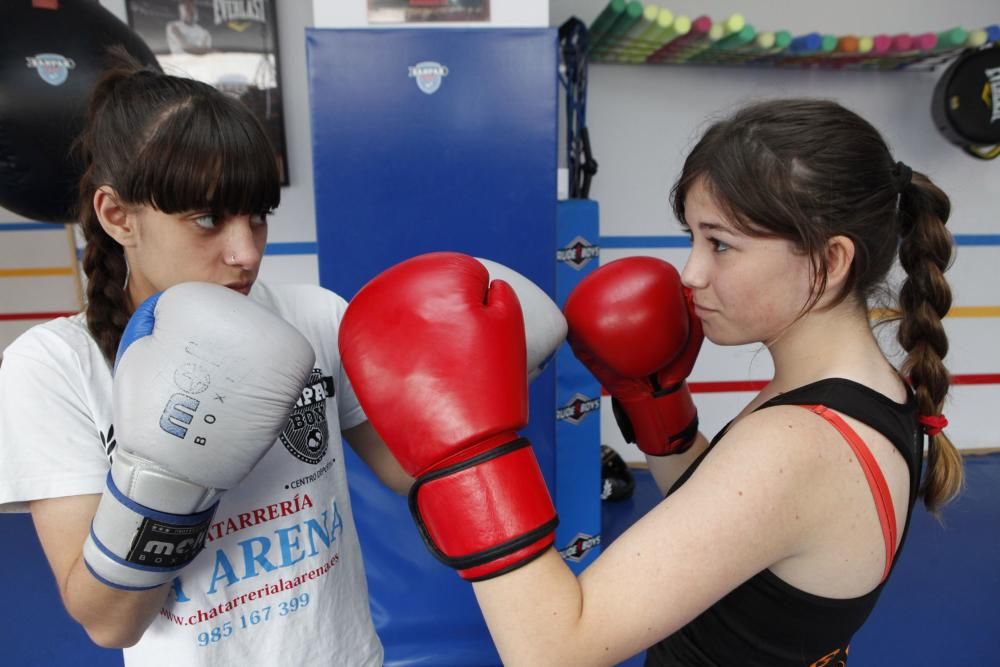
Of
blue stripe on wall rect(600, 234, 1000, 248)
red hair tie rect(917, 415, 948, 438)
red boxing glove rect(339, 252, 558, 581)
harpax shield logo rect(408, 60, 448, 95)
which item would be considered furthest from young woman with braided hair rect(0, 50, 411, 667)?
blue stripe on wall rect(600, 234, 1000, 248)

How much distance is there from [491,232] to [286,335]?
42.2 inches

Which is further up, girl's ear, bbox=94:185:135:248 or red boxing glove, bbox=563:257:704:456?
girl's ear, bbox=94:185:135:248

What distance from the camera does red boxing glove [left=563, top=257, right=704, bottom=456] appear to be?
103 cm

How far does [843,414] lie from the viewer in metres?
0.63

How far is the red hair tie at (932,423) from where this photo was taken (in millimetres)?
744

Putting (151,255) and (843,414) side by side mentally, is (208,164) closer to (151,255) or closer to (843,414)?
(151,255)

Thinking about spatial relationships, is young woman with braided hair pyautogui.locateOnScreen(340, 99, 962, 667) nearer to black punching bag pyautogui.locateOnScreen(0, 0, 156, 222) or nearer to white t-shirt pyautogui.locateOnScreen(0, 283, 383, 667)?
white t-shirt pyautogui.locateOnScreen(0, 283, 383, 667)

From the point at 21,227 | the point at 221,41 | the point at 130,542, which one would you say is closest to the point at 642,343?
the point at 130,542

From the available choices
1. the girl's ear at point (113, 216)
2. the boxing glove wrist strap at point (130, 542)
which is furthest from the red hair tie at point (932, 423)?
A: the girl's ear at point (113, 216)

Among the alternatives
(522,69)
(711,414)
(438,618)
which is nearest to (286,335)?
(522,69)

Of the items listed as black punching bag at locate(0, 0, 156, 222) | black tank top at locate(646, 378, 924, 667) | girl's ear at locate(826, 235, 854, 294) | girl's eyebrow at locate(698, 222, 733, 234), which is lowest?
black tank top at locate(646, 378, 924, 667)

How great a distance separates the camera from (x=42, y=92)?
1182 mm

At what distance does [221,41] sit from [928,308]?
2871 mm

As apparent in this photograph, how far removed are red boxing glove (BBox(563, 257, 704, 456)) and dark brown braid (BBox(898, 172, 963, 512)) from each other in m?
0.35
